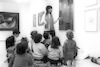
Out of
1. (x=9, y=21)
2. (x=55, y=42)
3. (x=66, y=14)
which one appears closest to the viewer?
(x=55, y=42)

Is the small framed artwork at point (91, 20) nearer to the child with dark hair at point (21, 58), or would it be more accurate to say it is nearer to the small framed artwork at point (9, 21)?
the child with dark hair at point (21, 58)

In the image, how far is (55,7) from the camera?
4.48m

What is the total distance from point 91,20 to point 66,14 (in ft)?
3.44

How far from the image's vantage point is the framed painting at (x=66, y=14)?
363cm

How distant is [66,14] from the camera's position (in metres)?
3.82

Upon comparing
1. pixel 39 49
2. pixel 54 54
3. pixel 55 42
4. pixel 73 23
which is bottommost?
pixel 54 54

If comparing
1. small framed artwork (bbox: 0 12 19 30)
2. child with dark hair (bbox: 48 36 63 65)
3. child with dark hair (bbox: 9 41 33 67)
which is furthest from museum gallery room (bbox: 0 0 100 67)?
child with dark hair (bbox: 9 41 33 67)

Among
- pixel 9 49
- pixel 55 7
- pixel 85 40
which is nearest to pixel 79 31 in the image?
pixel 85 40

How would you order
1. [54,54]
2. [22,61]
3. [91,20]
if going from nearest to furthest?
[22,61] < [91,20] < [54,54]

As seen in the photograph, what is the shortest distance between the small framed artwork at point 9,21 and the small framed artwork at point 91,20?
480 centimetres

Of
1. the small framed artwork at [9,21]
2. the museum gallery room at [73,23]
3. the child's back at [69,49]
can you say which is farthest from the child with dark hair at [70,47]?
the small framed artwork at [9,21]

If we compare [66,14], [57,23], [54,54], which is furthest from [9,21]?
[54,54]

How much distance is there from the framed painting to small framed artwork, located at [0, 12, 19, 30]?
142 inches

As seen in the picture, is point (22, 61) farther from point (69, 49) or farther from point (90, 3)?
point (90, 3)
